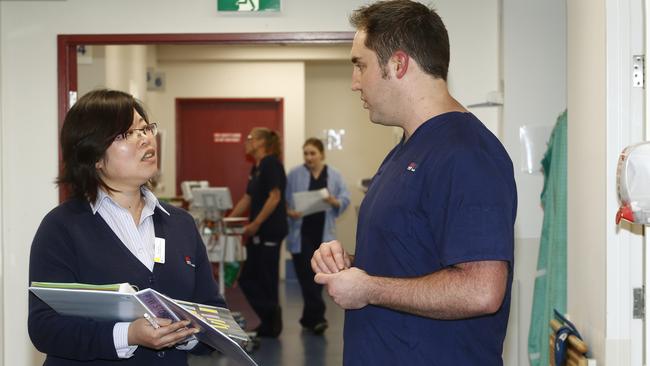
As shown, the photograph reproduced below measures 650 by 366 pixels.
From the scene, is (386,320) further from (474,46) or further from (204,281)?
(474,46)

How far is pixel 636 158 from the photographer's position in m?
2.37

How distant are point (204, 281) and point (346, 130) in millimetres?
9056

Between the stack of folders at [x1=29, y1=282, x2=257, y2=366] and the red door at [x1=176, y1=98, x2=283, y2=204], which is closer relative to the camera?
the stack of folders at [x1=29, y1=282, x2=257, y2=366]

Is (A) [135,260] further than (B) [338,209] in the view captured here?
No

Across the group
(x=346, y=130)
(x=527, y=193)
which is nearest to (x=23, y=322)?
(x=527, y=193)

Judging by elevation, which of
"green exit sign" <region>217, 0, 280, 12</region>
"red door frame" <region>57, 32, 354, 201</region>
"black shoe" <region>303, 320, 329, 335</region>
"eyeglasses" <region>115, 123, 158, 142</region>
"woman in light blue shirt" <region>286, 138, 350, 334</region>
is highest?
"green exit sign" <region>217, 0, 280, 12</region>

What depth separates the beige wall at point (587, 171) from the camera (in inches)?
124

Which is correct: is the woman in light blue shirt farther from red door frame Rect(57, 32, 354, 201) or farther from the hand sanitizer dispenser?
the hand sanitizer dispenser

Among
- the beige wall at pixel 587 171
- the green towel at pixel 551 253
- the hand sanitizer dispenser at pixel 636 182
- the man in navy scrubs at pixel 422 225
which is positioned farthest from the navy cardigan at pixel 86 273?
the green towel at pixel 551 253

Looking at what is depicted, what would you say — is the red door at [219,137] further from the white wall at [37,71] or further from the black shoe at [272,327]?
the white wall at [37,71]

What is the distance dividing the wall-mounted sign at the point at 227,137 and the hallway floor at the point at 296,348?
3.07 meters

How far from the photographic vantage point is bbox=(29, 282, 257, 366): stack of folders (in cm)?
215

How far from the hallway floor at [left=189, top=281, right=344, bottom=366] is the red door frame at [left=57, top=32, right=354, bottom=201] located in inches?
81.3

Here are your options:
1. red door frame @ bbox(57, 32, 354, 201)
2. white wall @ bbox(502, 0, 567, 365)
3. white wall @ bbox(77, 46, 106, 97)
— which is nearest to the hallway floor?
white wall @ bbox(502, 0, 567, 365)
